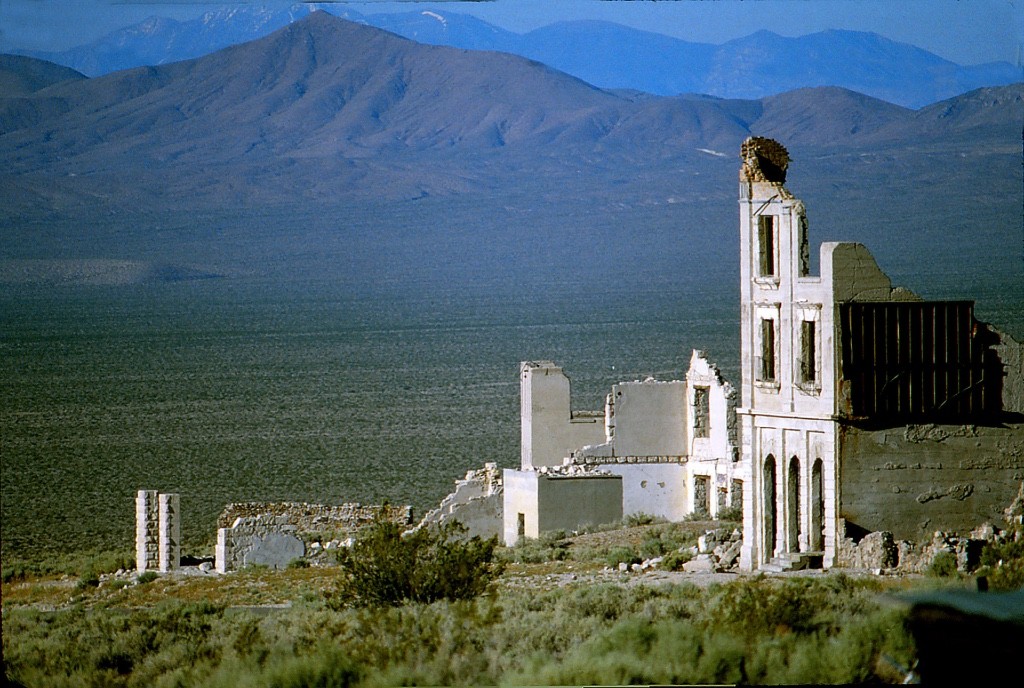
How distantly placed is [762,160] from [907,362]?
122 inches

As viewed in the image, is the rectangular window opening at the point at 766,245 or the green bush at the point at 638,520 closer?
the rectangular window opening at the point at 766,245

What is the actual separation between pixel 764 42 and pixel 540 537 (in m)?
27.5

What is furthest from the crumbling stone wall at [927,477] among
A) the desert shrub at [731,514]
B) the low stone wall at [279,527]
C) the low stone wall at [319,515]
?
the low stone wall at [319,515]

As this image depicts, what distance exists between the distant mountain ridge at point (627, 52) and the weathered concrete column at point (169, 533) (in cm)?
826

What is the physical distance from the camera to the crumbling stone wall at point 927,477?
2069 cm

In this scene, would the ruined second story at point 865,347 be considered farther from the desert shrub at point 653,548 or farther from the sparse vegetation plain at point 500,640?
the desert shrub at point 653,548

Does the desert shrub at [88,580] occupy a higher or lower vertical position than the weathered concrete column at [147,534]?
lower

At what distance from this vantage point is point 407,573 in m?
18.3

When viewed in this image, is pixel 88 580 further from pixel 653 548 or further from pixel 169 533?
pixel 653 548

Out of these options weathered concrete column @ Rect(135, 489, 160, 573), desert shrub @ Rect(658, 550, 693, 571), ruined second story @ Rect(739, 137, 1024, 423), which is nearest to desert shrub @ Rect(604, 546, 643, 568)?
desert shrub @ Rect(658, 550, 693, 571)

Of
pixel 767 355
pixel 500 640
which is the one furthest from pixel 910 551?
pixel 500 640

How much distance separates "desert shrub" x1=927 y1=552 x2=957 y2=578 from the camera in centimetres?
1844

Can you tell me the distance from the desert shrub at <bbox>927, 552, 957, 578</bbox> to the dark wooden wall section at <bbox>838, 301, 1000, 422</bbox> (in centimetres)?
221

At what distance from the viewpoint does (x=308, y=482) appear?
42.4 meters
